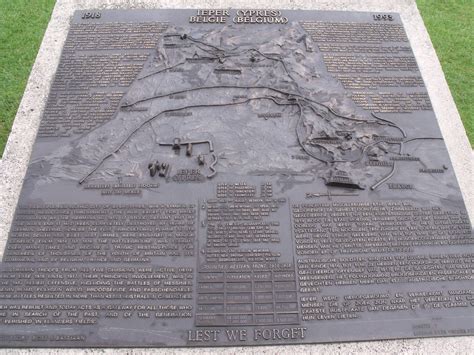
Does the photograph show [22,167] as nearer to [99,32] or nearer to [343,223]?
[99,32]

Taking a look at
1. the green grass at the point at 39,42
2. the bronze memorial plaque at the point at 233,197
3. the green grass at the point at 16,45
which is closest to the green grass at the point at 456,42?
the green grass at the point at 39,42

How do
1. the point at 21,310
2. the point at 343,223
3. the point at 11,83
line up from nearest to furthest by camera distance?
1. the point at 21,310
2. the point at 343,223
3. the point at 11,83

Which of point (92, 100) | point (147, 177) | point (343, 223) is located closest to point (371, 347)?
point (343, 223)

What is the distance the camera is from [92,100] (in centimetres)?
648

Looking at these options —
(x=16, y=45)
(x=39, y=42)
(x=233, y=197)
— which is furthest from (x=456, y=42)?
(x=16, y=45)

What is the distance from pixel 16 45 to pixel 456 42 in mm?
10159

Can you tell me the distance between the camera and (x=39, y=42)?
898 centimetres

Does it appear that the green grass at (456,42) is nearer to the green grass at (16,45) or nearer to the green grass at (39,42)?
the green grass at (39,42)

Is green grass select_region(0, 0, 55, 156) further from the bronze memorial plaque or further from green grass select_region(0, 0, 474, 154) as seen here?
the bronze memorial plaque

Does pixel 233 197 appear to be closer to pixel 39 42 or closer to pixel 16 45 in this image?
pixel 39 42

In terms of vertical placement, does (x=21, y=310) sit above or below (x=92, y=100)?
below

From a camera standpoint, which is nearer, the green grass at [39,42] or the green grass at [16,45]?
the green grass at [16,45]

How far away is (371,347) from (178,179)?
11.0 ft

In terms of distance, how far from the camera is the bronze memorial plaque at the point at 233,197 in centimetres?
491
